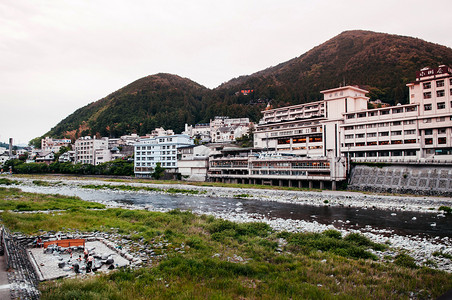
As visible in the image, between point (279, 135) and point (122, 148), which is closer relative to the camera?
point (279, 135)

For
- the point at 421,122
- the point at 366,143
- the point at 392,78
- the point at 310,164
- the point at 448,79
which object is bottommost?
the point at 310,164

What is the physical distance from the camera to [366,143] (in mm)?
56406

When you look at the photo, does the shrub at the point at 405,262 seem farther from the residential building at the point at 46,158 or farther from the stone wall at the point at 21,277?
the residential building at the point at 46,158

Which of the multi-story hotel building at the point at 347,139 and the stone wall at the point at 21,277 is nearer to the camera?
the stone wall at the point at 21,277

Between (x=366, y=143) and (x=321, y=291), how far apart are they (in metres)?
54.4

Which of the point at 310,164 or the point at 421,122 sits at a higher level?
the point at 421,122

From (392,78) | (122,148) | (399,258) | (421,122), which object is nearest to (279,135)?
(421,122)

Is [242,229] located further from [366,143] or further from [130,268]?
[366,143]

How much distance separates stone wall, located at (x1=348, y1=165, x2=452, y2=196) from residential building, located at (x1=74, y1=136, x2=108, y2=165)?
93.4 m

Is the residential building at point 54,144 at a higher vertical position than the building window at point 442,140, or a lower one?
higher

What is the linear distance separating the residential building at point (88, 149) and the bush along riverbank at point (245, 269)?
97010 millimetres

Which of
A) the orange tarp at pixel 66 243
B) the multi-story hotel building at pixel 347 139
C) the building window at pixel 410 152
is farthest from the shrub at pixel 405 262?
the building window at pixel 410 152

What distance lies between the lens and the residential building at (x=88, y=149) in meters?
108

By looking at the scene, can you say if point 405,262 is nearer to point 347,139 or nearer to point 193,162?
point 347,139
